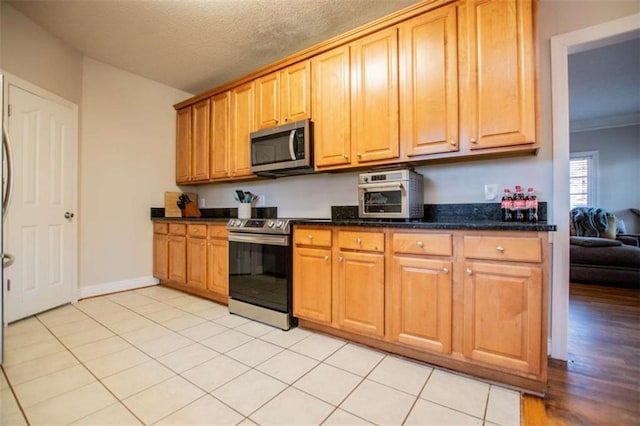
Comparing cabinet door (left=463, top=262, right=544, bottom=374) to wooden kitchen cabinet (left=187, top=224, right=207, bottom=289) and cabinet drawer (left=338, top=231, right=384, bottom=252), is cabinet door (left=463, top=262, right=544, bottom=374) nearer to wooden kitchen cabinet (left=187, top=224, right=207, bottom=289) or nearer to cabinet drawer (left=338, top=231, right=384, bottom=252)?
cabinet drawer (left=338, top=231, right=384, bottom=252)

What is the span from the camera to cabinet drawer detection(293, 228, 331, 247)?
2.21 m

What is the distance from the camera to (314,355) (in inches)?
77.0

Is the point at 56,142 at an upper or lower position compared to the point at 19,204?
upper

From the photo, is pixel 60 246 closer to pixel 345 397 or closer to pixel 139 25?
pixel 139 25

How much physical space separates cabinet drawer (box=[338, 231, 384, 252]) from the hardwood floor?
3.71 feet

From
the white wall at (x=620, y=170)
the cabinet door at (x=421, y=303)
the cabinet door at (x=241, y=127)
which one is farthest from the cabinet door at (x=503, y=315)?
the white wall at (x=620, y=170)

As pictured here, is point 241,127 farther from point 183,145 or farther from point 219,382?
point 219,382

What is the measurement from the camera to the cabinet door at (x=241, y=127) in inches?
122

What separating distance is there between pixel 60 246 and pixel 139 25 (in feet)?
7.69

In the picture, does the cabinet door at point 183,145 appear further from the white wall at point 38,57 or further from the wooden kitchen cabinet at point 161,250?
the white wall at point 38,57

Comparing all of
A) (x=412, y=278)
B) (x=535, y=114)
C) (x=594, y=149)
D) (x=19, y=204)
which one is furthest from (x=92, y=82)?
(x=594, y=149)

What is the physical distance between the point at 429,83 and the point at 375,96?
41 centimetres

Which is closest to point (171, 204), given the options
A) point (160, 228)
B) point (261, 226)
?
point (160, 228)

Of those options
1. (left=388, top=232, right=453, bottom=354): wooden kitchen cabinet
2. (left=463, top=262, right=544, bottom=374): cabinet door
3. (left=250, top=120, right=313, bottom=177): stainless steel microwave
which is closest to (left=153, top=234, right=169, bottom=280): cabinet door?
(left=250, top=120, right=313, bottom=177): stainless steel microwave
